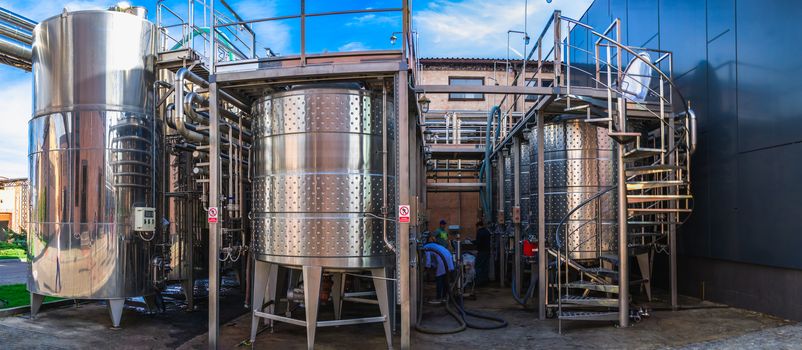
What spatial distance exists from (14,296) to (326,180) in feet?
28.3

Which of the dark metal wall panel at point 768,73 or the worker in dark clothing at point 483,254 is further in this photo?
the worker in dark clothing at point 483,254

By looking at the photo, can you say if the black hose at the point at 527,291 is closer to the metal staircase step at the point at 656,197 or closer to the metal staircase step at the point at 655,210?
the metal staircase step at the point at 655,210

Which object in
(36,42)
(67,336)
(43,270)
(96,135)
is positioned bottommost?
(67,336)

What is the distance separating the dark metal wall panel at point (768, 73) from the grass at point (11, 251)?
26008 mm

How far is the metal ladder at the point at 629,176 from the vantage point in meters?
8.38

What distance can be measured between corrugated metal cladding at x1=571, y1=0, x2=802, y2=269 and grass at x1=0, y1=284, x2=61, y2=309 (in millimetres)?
13048

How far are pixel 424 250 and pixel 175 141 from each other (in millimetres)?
5102

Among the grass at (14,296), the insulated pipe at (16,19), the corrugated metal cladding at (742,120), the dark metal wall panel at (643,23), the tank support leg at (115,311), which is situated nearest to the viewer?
the corrugated metal cladding at (742,120)

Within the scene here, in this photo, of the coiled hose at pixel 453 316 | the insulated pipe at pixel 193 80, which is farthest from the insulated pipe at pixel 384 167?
the insulated pipe at pixel 193 80

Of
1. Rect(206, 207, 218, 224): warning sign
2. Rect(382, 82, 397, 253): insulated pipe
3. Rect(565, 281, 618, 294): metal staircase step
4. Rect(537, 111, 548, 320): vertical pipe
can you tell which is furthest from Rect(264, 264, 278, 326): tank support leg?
Rect(565, 281, 618, 294): metal staircase step

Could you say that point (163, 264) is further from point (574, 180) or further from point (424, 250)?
point (574, 180)

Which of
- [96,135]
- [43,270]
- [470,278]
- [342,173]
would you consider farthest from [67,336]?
[470,278]

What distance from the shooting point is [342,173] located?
6.98 meters

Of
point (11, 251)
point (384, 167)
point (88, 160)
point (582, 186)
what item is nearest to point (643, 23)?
point (582, 186)
